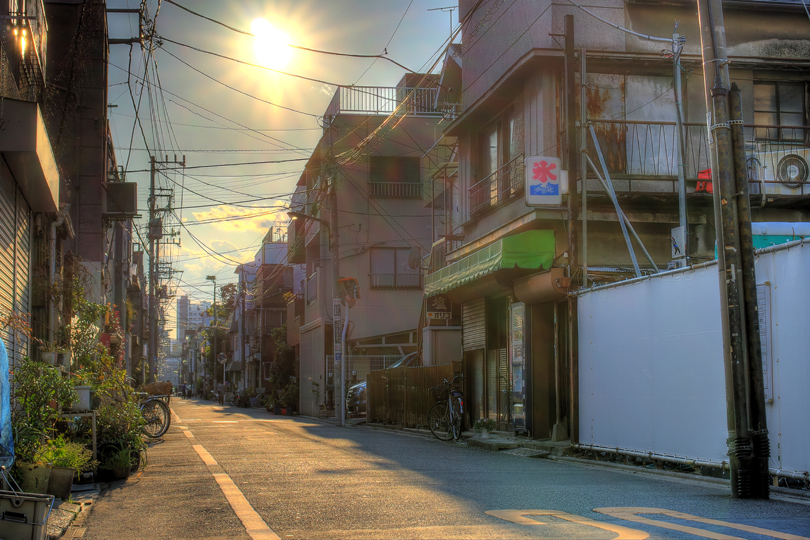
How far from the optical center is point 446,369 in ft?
62.3

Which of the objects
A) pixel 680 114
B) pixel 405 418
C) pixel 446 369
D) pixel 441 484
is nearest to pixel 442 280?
pixel 446 369

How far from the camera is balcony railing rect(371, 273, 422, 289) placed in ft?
116

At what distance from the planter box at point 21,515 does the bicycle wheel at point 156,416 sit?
11.2 m

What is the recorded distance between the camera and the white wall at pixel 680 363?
327 inches

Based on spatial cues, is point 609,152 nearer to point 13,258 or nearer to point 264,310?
point 13,258

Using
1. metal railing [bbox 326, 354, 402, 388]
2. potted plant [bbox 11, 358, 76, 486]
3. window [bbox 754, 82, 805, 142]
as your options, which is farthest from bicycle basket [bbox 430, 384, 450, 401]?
Result: metal railing [bbox 326, 354, 402, 388]

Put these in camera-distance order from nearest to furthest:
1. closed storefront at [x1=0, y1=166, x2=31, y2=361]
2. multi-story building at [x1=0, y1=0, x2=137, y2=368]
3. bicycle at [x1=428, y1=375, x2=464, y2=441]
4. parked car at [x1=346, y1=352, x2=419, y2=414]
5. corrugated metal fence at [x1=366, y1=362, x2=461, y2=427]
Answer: multi-story building at [x1=0, y1=0, x2=137, y2=368]
closed storefront at [x1=0, y1=166, x2=31, y2=361]
bicycle at [x1=428, y1=375, x2=464, y2=441]
corrugated metal fence at [x1=366, y1=362, x2=461, y2=427]
parked car at [x1=346, y1=352, x2=419, y2=414]

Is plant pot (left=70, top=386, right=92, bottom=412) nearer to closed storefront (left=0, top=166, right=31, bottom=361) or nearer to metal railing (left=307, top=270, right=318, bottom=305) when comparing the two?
closed storefront (left=0, top=166, right=31, bottom=361)

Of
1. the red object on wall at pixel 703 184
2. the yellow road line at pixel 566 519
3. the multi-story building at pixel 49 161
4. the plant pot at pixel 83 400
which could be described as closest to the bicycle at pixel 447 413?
the red object on wall at pixel 703 184

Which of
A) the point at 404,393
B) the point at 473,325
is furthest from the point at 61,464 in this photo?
the point at 404,393

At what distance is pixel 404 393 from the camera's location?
73.0 feet

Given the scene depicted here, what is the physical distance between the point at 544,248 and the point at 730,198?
23.0 feet

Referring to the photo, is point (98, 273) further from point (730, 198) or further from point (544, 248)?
point (730, 198)

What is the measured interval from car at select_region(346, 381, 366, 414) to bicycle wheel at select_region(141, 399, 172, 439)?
13545mm
